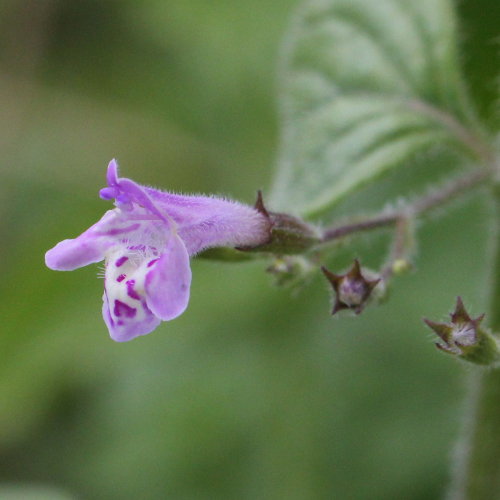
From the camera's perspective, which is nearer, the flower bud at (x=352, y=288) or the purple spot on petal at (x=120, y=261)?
the purple spot on petal at (x=120, y=261)

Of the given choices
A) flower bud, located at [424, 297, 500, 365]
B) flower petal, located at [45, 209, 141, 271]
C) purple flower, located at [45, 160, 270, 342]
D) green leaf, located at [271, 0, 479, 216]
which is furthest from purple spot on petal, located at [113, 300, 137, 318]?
green leaf, located at [271, 0, 479, 216]

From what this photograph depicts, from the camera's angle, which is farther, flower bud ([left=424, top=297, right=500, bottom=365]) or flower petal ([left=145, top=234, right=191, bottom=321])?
flower bud ([left=424, top=297, right=500, bottom=365])

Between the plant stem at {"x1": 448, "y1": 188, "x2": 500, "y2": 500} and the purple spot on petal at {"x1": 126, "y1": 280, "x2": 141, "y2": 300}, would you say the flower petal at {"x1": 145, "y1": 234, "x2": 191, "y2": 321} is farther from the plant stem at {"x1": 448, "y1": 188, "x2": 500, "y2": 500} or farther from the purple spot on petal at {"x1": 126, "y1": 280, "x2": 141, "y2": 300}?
the plant stem at {"x1": 448, "y1": 188, "x2": 500, "y2": 500}

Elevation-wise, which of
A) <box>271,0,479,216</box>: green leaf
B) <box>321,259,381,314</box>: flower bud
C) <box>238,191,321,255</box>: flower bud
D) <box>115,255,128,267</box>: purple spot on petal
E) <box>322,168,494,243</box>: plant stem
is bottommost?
<box>115,255,128,267</box>: purple spot on petal

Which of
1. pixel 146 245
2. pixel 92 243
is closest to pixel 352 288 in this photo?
pixel 146 245

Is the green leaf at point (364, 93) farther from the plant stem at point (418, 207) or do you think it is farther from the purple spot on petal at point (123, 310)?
the purple spot on petal at point (123, 310)

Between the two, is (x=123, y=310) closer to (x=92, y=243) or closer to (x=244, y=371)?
(x=92, y=243)

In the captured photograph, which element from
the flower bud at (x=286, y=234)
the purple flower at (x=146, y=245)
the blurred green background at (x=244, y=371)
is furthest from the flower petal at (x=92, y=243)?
the blurred green background at (x=244, y=371)
